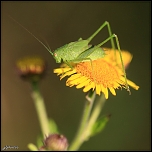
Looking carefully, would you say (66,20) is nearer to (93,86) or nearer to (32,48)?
(32,48)

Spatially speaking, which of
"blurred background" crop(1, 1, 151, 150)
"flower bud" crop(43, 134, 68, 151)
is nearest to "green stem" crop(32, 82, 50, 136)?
"flower bud" crop(43, 134, 68, 151)

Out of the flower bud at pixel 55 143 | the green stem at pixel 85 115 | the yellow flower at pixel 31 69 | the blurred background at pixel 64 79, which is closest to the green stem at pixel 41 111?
the yellow flower at pixel 31 69

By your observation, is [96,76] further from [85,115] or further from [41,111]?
[41,111]

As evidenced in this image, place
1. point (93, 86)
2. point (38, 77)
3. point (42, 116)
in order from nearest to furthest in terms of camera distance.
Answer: point (93, 86)
point (42, 116)
point (38, 77)

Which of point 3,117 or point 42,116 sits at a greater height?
point 42,116

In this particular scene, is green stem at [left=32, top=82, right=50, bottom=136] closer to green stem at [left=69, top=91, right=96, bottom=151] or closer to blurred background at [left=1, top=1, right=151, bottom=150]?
green stem at [left=69, top=91, right=96, bottom=151]

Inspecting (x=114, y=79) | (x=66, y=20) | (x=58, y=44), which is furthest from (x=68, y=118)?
(x=114, y=79)

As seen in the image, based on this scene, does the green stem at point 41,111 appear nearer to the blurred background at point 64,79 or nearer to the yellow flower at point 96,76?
the yellow flower at point 96,76
